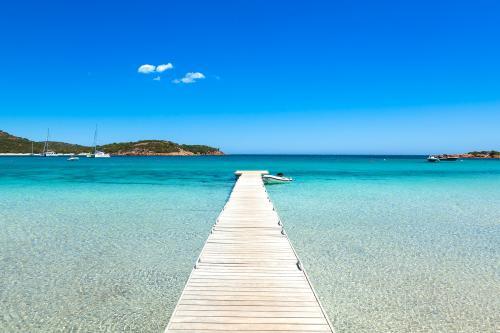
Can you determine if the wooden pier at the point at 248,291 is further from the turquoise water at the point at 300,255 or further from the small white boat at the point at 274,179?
the small white boat at the point at 274,179

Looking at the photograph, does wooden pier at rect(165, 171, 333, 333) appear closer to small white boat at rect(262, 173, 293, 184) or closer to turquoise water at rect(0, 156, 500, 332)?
turquoise water at rect(0, 156, 500, 332)

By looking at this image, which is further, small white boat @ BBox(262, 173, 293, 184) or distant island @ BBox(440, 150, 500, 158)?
distant island @ BBox(440, 150, 500, 158)

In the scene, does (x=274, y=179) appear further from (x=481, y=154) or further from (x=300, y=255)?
(x=481, y=154)

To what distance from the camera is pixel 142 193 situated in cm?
2602

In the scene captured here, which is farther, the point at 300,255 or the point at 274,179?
the point at 274,179

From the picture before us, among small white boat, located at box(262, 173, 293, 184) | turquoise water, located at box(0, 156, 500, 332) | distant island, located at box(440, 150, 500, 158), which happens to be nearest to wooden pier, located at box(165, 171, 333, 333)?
turquoise water, located at box(0, 156, 500, 332)

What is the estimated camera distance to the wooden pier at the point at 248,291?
521cm

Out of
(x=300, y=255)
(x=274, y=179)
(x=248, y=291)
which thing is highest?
(x=274, y=179)

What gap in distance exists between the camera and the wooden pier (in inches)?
205

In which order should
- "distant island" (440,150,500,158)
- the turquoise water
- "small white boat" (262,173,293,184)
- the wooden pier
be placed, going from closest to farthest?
the wooden pier, the turquoise water, "small white boat" (262,173,293,184), "distant island" (440,150,500,158)

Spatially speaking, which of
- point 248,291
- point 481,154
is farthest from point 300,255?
point 481,154

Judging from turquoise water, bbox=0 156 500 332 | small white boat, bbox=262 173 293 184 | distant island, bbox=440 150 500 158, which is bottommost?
turquoise water, bbox=0 156 500 332

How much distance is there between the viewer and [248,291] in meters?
6.36

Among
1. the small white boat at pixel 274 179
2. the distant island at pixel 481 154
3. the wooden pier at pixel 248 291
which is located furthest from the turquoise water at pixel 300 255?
the distant island at pixel 481 154
